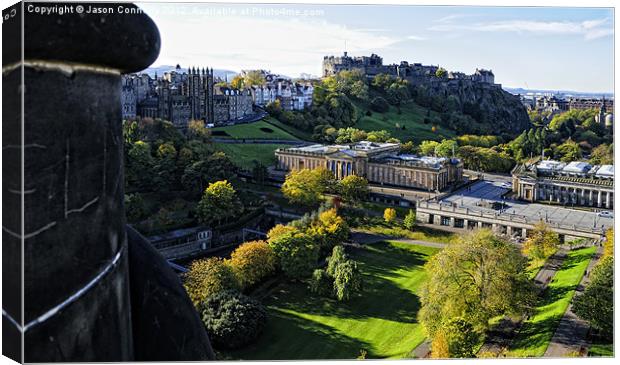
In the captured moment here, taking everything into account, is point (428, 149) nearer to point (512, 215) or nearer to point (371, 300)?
point (512, 215)

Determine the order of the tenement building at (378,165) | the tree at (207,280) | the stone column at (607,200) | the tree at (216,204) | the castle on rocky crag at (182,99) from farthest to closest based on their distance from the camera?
1. the castle on rocky crag at (182,99)
2. the tenement building at (378,165)
3. the stone column at (607,200)
4. the tree at (216,204)
5. the tree at (207,280)

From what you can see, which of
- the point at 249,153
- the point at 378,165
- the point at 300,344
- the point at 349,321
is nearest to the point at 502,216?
the point at 378,165

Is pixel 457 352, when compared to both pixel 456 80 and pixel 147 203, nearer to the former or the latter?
pixel 147 203

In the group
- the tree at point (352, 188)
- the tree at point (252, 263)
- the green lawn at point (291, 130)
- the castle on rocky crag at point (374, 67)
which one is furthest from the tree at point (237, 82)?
the tree at point (252, 263)

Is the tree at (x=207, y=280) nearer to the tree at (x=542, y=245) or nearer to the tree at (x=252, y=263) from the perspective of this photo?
the tree at (x=252, y=263)

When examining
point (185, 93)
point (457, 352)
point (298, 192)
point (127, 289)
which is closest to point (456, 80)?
point (185, 93)

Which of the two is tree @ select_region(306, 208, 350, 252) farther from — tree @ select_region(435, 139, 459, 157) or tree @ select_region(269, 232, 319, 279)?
tree @ select_region(435, 139, 459, 157)

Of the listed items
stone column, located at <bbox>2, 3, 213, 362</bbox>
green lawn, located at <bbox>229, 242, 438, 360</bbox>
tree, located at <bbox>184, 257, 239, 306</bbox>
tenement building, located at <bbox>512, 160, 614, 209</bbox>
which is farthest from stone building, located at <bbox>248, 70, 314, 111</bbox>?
stone column, located at <bbox>2, 3, 213, 362</bbox>
